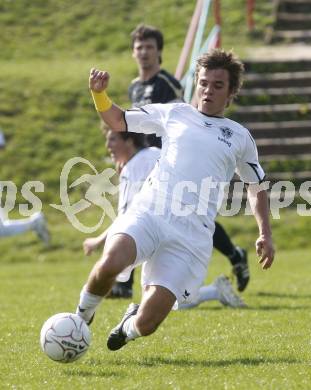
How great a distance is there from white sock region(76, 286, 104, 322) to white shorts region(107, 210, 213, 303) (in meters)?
0.29

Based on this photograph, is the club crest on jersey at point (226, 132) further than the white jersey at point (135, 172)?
No

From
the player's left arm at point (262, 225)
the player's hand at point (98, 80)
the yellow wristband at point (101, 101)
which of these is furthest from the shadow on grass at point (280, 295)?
the player's hand at point (98, 80)

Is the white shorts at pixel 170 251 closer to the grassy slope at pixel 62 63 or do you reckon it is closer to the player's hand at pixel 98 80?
the player's hand at pixel 98 80

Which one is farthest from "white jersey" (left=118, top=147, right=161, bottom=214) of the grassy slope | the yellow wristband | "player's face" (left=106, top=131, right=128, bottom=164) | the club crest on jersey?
the grassy slope

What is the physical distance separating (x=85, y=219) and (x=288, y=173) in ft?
11.2

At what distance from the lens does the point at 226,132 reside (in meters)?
6.50

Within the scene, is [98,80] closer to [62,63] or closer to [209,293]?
[209,293]

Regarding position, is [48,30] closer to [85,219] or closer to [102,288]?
[85,219]

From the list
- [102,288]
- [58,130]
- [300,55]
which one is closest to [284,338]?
[102,288]

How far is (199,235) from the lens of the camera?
6.26 meters

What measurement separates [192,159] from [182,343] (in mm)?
1356

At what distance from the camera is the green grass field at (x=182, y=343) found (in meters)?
5.45

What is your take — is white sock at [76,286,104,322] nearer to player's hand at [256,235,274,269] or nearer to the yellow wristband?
player's hand at [256,235,274,269]

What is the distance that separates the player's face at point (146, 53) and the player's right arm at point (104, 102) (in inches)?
127
